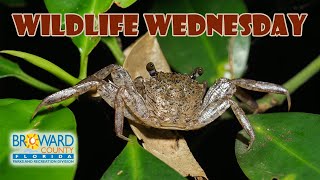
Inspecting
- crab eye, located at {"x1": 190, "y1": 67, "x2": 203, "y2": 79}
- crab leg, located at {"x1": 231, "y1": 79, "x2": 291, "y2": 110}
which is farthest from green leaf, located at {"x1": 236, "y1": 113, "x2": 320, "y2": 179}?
crab eye, located at {"x1": 190, "y1": 67, "x2": 203, "y2": 79}

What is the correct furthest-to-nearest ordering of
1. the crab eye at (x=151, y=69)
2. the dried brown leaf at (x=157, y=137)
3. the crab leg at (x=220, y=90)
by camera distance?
1. the crab leg at (x=220, y=90)
2. the crab eye at (x=151, y=69)
3. the dried brown leaf at (x=157, y=137)

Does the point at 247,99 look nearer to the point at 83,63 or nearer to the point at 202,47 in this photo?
the point at 202,47

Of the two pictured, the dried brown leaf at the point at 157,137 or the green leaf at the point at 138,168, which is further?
the dried brown leaf at the point at 157,137

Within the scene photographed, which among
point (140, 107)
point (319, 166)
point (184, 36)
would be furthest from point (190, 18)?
point (319, 166)

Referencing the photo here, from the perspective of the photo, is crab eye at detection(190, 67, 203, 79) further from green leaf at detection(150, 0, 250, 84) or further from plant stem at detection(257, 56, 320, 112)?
plant stem at detection(257, 56, 320, 112)

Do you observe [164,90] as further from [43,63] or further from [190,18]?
[43,63]

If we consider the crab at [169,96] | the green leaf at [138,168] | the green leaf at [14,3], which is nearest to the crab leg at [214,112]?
the crab at [169,96]

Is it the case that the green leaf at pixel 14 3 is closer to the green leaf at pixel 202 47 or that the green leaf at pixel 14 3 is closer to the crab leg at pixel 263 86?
the green leaf at pixel 202 47
